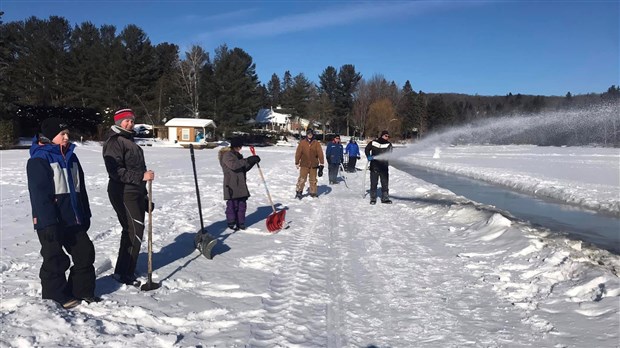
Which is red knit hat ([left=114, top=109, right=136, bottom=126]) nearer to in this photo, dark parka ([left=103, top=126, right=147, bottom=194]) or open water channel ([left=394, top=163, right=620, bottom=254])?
dark parka ([left=103, top=126, right=147, bottom=194])

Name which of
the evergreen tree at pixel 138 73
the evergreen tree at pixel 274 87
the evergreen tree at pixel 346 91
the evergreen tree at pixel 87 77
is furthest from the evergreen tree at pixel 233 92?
the evergreen tree at pixel 274 87

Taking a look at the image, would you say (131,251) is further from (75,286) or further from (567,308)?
(567,308)

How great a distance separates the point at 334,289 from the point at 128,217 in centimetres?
252

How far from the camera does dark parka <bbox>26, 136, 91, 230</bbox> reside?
4266 mm

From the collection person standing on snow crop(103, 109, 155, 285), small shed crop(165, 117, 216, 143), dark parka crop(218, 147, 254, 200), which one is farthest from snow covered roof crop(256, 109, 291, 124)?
person standing on snow crop(103, 109, 155, 285)

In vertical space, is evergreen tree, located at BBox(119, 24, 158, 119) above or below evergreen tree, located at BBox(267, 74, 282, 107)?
below

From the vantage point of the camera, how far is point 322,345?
164 inches

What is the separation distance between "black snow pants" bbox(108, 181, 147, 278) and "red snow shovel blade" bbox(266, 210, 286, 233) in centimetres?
360

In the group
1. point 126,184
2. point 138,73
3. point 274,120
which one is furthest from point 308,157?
point 274,120

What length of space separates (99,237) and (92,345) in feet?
13.5

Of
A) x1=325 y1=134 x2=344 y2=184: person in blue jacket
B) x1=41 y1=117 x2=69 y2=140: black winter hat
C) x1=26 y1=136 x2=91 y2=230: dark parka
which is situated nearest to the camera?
x1=26 y1=136 x2=91 y2=230: dark parka

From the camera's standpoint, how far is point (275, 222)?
352 inches

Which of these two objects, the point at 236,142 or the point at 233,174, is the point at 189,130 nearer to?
the point at 236,142

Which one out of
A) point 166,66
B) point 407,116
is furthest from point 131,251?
point 407,116
